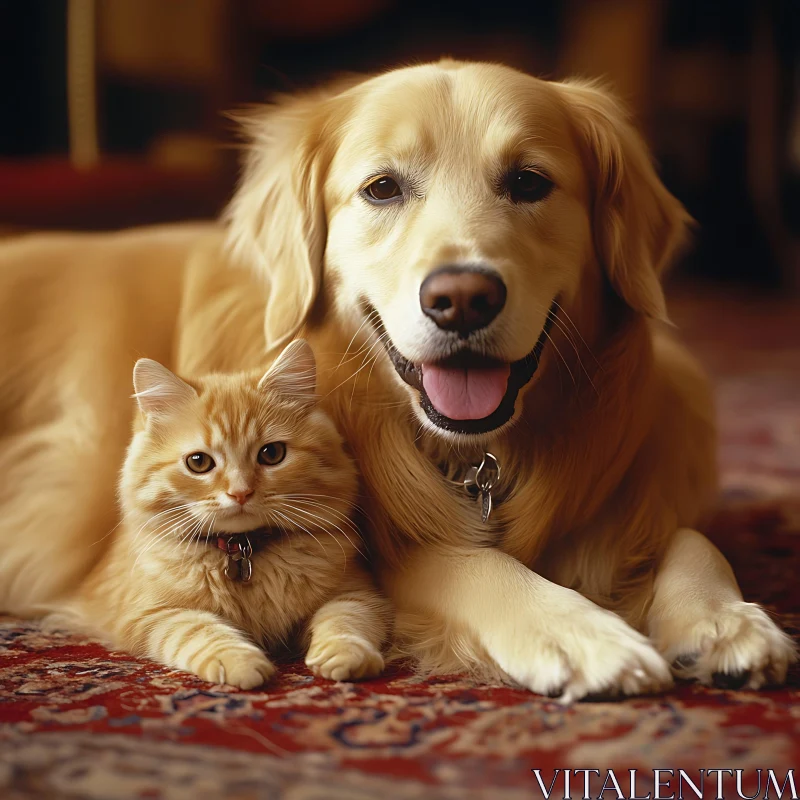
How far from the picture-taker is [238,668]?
1277mm

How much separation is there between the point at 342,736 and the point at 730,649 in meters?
0.56

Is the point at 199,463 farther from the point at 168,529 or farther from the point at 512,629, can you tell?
the point at 512,629

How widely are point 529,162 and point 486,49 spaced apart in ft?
18.5

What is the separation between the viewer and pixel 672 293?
22.6ft

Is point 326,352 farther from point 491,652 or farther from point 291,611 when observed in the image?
point 491,652

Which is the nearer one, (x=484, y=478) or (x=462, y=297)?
(x=462, y=297)

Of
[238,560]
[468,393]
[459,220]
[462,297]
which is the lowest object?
[238,560]

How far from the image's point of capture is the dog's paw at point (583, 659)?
123 centimetres

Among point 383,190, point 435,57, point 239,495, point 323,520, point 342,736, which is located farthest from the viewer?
point 435,57

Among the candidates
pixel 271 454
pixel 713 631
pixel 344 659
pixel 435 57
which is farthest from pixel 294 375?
pixel 435 57

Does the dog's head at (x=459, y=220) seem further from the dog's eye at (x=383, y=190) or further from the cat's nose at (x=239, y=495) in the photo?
the cat's nose at (x=239, y=495)

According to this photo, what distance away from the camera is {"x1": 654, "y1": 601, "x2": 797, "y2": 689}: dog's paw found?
4.21 ft

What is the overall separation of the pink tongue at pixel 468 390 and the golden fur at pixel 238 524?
0.20 m

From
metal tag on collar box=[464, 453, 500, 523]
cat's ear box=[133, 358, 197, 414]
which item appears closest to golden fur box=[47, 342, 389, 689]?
cat's ear box=[133, 358, 197, 414]
